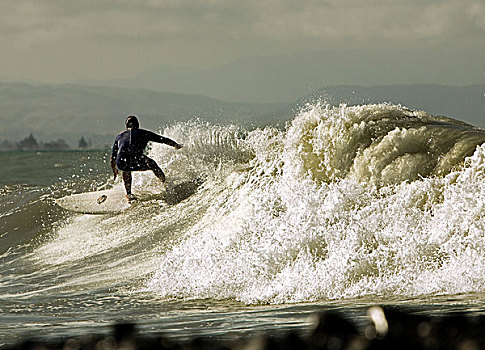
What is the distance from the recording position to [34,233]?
17.8 metres

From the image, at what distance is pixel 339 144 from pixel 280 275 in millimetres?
3651

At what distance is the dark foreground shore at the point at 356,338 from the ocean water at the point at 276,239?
9.02ft

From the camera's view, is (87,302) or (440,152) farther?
(440,152)

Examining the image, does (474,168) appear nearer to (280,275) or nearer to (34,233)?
(280,275)

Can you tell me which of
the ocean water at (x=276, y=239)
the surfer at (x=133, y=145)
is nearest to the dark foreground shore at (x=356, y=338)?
the ocean water at (x=276, y=239)

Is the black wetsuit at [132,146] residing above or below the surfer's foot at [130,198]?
above

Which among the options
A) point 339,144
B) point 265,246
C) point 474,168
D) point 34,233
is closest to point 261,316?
point 265,246

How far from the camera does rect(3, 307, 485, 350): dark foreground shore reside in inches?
133

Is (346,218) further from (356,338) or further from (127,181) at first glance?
(356,338)

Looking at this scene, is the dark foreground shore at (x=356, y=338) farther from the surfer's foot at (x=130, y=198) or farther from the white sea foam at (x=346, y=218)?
the surfer's foot at (x=130, y=198)

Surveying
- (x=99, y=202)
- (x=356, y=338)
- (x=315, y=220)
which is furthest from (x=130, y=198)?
(x=356, y=338)

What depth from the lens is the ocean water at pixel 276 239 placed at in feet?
29.7

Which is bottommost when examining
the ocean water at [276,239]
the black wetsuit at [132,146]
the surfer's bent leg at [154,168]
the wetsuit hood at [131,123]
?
the ocean water at [276,239]

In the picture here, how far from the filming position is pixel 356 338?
133 inches
